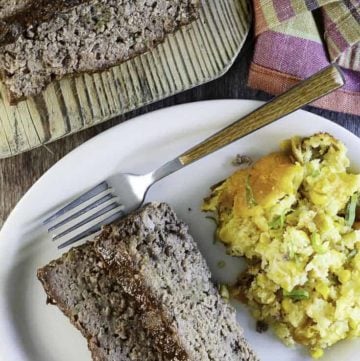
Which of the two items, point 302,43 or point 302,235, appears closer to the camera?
point 302,235

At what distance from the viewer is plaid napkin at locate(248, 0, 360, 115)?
3732mm

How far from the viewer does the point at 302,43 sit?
12.4 ft

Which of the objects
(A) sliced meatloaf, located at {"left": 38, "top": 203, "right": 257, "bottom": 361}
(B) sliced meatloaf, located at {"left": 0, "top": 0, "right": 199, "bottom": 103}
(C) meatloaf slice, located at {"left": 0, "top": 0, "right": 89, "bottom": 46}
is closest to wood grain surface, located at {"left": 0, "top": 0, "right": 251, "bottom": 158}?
(B) sliced meatloaf, located at {"left": 0, "top": 0, "right": 199, "bottom": 103}

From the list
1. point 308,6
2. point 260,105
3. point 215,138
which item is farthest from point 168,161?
point 308,6

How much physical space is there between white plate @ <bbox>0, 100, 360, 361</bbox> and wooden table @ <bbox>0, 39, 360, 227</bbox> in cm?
20

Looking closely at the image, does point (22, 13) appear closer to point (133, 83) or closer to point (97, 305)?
point (133, 83)

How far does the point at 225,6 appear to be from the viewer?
3.81 metres

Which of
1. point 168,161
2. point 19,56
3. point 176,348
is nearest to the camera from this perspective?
point 176,348

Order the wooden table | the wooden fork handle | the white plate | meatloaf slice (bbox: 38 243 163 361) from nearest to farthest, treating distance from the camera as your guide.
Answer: meatloaf slice (bbox: 38 243 163 361), the wooden fork handle, the white plate, the wooden table

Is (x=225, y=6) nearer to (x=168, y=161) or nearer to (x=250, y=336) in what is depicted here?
(x=168, y=161)

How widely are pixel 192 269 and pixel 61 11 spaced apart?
4.19 ft

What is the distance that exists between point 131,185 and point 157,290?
1.84 feet

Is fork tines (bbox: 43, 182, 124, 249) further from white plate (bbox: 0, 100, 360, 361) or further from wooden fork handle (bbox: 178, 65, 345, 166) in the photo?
wooden fork handle (bbox: 178, 65, 345, 166)

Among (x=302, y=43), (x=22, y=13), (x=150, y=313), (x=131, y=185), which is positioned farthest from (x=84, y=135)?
(x=302, y=43)
